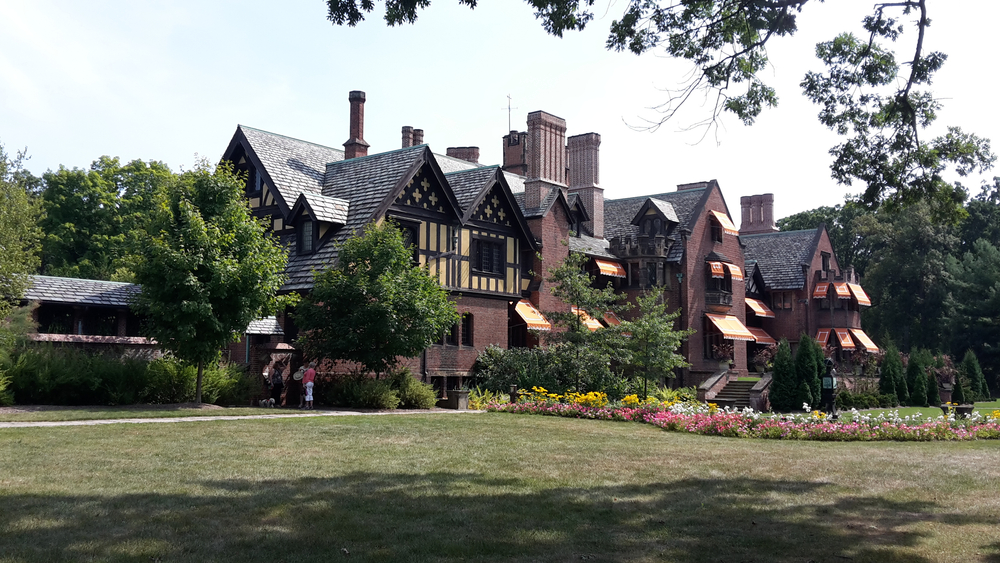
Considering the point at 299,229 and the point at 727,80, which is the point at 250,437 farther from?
the point at 299,229

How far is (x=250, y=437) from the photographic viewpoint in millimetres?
16000

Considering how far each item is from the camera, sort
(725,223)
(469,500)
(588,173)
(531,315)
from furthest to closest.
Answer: (725,223), (588,173), (531,315), (469,500)

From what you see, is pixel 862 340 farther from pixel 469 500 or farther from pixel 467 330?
pixel 469 500

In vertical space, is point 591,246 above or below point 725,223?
below

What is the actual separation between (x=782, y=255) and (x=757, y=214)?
6.15m

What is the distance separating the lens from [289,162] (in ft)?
115

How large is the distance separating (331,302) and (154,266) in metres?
5.25

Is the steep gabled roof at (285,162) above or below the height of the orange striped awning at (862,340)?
above

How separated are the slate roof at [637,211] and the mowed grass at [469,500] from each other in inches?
1213

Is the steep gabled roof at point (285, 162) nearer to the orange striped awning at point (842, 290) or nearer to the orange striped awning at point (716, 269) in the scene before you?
the orange striped awning at point (716, 269)

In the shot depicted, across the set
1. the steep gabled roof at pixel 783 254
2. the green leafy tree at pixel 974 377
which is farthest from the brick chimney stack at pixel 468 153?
the green leafy tree at pixel 974 377

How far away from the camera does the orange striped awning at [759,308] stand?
5278 cm

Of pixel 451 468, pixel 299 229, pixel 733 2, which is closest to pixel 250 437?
pixel 451 468

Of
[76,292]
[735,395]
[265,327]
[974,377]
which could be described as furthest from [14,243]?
[974,377]
